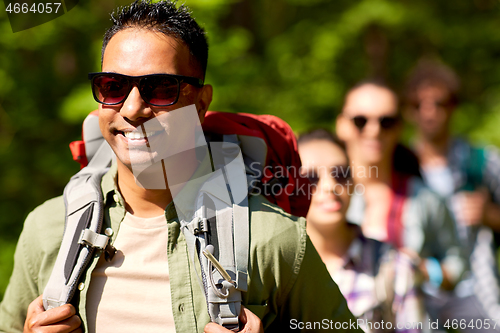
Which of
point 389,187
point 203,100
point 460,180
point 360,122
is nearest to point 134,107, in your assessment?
point 203,100

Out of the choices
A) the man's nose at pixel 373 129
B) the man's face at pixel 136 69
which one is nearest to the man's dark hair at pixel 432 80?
the man's nose at pixel 373 129

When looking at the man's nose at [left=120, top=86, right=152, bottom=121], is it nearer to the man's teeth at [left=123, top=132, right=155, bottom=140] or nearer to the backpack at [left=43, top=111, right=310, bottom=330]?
the man's teeth at [left=123, top=132, right=155, bottom=140]

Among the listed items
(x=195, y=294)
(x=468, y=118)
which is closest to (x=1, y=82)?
(x=195, y=294)

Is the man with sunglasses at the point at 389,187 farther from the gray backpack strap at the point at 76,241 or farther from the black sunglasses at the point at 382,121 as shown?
the gray backpack strap at the point at 76,241

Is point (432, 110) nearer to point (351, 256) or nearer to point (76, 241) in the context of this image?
point (351, 256)

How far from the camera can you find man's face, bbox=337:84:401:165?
4.04 meters

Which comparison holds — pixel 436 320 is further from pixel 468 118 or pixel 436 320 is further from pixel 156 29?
pixel 468 118

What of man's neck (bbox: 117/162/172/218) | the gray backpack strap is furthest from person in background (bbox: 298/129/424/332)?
the gray backpack strap

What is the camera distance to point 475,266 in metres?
4.52

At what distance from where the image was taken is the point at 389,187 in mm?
4129

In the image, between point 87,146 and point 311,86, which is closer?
point 87,146

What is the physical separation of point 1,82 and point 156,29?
428 cm

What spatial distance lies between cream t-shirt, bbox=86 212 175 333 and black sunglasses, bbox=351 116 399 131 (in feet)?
8.58

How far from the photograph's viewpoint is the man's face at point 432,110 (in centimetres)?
489
